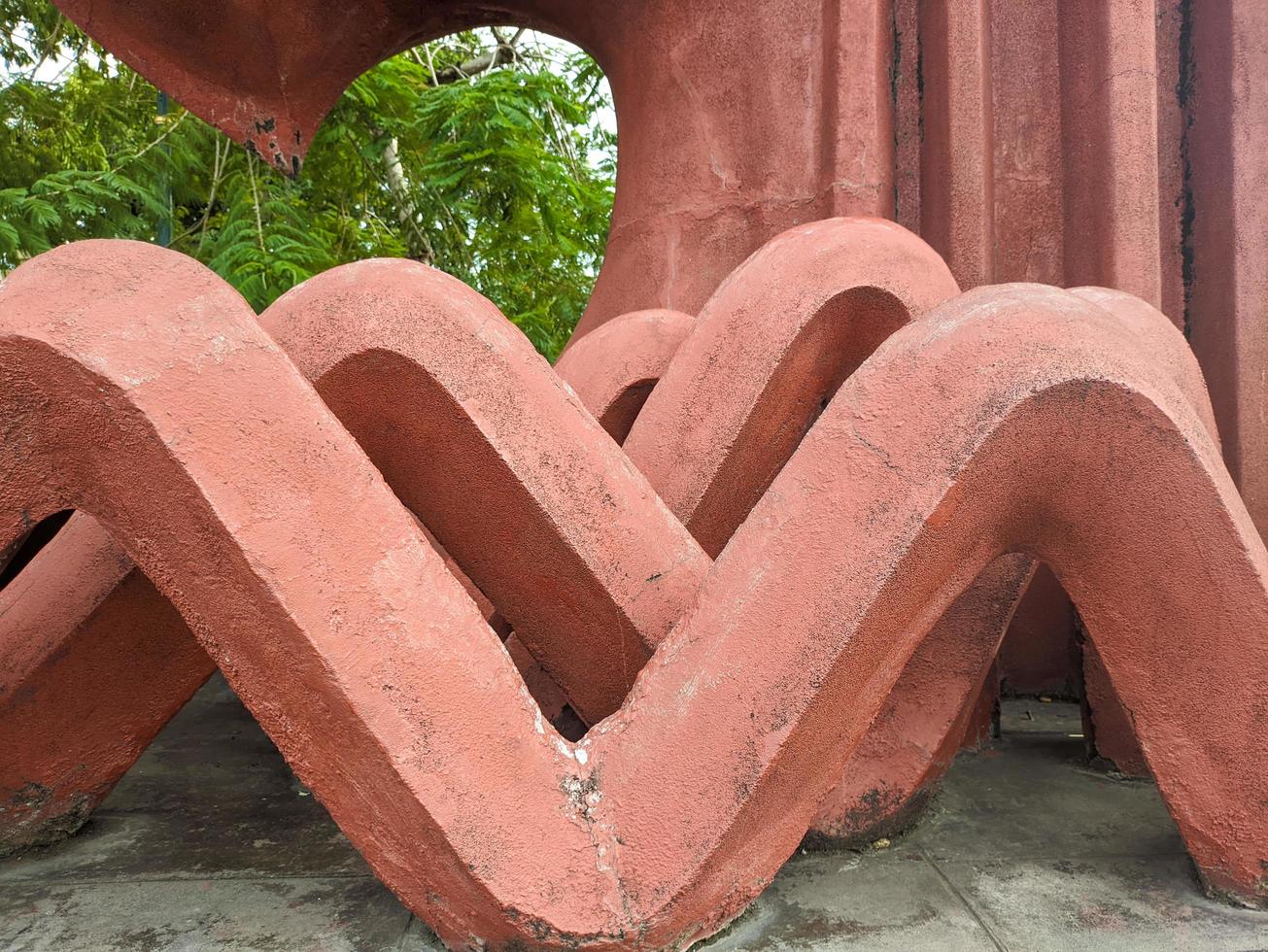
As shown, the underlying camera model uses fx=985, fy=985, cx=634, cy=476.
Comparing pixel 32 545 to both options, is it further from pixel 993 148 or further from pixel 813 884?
pixel 993 148

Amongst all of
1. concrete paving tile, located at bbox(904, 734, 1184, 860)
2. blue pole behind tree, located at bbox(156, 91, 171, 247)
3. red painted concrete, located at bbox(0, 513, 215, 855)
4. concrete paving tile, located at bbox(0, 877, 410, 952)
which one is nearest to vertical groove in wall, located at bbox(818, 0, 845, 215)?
concrete paving tile, located at bbox(904, 734, 1184, 860)

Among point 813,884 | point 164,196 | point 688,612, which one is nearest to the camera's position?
point 688,612

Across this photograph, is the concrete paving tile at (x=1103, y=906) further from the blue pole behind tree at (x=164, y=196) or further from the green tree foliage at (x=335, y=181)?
the blue pole behind tree at (x=164, y=196)

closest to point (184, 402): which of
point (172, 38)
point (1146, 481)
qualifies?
point (1146, 481)

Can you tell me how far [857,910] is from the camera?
6.27ft

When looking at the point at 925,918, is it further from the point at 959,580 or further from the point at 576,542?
the point at 576,542

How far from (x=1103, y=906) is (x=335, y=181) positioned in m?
6.96

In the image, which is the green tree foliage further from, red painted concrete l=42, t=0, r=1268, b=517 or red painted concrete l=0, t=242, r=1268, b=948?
red painted concrete l=0, t=242, r=1268, b=948

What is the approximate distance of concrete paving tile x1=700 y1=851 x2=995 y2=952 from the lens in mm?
1789

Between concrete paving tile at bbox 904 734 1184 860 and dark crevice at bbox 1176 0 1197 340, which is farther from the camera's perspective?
dark crevice at bbox 1176 0 1197 340

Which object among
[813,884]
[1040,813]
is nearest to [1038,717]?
[1040,813]

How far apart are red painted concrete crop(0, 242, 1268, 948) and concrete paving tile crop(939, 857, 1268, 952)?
117mm

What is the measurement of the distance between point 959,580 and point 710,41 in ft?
6.88

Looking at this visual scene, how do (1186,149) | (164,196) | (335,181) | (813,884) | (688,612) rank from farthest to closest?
(335,181) < (164,196) < (1186,149) < (813,884) < (688,612)
